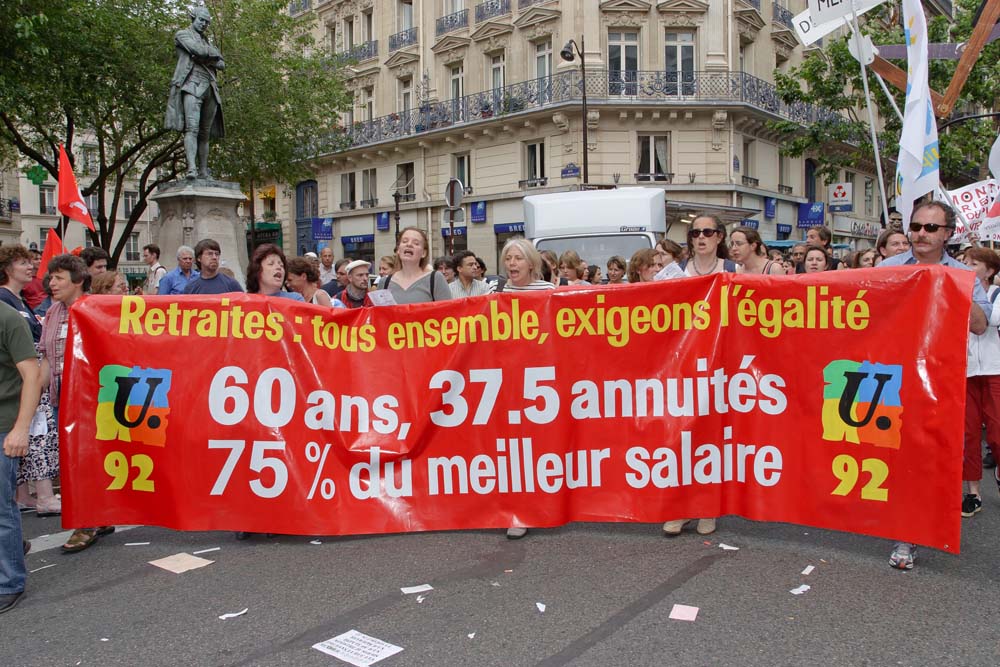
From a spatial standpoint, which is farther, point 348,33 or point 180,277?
point 348,33

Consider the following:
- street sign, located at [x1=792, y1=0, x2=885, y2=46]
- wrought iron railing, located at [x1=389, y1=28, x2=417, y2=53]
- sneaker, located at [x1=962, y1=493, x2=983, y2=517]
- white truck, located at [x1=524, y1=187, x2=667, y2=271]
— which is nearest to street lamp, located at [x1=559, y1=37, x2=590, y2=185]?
wrought iron railing, located at [x1=389, y1=28, x2=417, y2=53]

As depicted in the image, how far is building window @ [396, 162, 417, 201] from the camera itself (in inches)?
1321

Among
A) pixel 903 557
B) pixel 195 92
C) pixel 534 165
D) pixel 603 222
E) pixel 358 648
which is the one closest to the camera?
pixel 358 648

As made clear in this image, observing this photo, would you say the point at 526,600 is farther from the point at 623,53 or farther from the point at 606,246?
the point at 623,53

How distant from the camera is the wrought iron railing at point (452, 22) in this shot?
31734 mm

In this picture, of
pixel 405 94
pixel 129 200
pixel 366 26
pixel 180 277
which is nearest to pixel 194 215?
pixel 180 277

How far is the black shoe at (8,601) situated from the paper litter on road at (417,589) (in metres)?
1.84

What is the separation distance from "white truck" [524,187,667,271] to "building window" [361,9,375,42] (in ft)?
86.6

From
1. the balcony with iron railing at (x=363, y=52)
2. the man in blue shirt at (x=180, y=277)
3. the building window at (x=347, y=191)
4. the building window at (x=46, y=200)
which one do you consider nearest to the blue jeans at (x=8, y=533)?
the man in blue shirt at (x=180, y=277)

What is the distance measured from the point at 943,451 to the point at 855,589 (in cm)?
78

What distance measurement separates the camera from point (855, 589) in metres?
3.98

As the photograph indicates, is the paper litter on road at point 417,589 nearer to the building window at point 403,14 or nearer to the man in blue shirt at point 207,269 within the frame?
the man in blue shirt at point 207,269

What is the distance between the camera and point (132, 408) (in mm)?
4762

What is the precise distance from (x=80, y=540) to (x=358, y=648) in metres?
2.35
